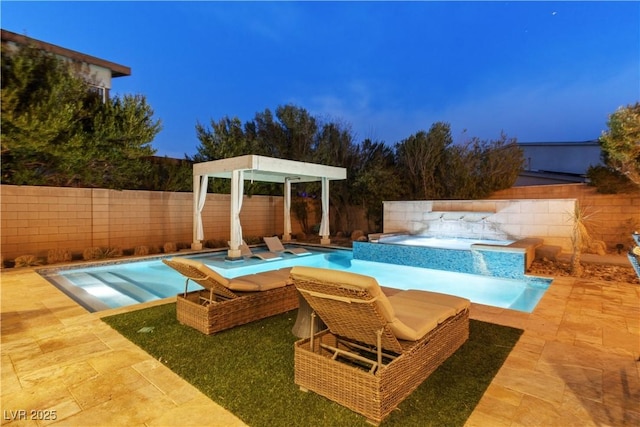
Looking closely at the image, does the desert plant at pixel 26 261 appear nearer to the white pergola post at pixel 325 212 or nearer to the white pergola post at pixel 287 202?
the white pergola post at pixel 287 202

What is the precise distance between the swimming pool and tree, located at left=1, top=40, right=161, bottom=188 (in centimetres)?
272

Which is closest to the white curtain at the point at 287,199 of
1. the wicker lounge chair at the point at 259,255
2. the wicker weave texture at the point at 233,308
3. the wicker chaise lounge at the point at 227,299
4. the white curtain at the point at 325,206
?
the white curtain at the point at 325,206

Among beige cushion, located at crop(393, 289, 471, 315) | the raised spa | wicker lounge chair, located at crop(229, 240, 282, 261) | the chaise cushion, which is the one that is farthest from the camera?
wicker lounge chair, located at crop(229, 240, 282, 261)

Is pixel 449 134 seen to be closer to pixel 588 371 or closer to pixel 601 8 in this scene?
pixel 601 8

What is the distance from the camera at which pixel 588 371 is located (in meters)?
2.74

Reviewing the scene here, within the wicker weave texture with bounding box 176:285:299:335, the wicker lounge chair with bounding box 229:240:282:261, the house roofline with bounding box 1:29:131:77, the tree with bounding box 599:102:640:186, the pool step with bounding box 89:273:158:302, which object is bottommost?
the pool step with bounding box 89:273:158:302

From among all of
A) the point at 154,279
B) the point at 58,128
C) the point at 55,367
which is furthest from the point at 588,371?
the point at 58,128

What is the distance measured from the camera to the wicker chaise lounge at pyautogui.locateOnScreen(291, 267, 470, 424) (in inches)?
84.1

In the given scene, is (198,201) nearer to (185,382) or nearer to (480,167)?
(185,382)

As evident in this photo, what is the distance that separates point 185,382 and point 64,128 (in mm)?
7179

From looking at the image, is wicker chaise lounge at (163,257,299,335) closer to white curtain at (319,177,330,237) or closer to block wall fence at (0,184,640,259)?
block wall fence at (0,184,640,259)

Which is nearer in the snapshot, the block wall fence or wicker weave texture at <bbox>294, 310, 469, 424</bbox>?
wicker weave texture at <bbox>294, 310, 469, 424</bbox>

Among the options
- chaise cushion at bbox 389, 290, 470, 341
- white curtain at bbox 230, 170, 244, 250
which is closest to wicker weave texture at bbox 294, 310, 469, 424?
chaise cushion at bbox 389, 290, 470, 341

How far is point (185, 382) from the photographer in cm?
258
